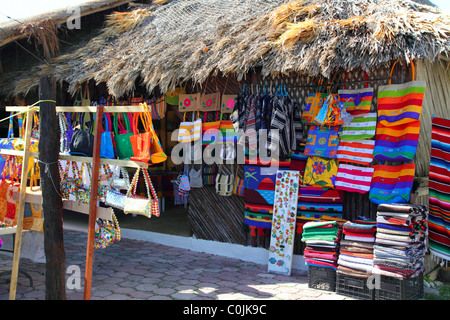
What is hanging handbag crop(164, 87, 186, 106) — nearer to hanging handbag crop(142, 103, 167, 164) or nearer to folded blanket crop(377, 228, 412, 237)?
hanging handbag crop(142, 103, 167, 164)

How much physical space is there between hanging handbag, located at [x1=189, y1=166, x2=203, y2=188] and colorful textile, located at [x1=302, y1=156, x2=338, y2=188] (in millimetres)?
1754

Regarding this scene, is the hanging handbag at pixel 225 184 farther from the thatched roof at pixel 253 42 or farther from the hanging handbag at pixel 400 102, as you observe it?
the hanging handbag at pixel 400 102

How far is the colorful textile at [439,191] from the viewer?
4859 millimetres

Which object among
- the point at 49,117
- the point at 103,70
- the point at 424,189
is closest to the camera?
the point at 49,117

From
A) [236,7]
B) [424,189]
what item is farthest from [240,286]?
[236,7]

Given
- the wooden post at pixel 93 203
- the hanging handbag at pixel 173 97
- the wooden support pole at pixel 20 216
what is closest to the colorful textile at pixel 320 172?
the hanging handbag at pixel 173 97

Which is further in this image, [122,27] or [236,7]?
[122,27]

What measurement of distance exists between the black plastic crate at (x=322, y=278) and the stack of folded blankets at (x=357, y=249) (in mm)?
174

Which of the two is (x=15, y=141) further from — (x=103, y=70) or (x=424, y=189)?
(x=424, y=189)

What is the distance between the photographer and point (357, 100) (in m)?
5.14

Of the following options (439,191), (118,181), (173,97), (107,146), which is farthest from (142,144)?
(439,191)

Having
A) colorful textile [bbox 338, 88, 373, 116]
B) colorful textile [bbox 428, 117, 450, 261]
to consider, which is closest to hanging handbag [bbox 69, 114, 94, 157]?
colorful textile [bbox 338, 88, 373, 116]
